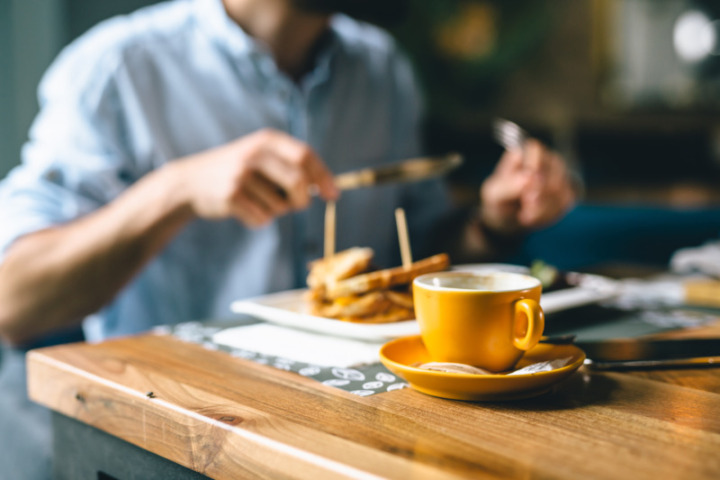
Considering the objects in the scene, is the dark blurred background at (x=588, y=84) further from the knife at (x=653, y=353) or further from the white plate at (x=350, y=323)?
the knife at (x=653, y=353)

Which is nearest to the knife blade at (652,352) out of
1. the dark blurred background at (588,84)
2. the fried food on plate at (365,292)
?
the fried food on plate at (365,292)

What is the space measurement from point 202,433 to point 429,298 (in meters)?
0.23

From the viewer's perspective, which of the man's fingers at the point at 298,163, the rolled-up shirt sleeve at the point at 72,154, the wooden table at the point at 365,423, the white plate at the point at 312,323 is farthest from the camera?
the rolled-up shirt sleeve at the point at 72,154

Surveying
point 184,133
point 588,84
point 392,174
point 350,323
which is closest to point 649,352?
point 350,323

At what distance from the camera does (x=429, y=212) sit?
183 centimetres

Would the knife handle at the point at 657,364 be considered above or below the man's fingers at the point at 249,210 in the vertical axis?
below

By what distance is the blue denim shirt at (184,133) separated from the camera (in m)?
1.31

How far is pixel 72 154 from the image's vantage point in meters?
1.29

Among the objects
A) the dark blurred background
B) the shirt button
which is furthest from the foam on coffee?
the dark blurred background

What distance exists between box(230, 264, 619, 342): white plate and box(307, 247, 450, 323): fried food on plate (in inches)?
1.1

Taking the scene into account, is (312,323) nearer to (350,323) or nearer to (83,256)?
(350,323)

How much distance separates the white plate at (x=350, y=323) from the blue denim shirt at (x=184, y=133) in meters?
0.47

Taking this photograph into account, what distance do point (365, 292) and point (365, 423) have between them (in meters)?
0.35

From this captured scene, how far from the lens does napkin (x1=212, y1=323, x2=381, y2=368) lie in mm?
750
